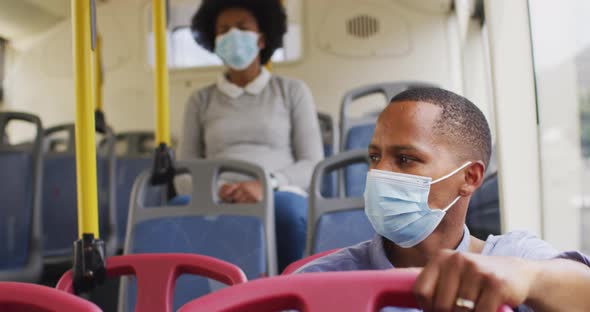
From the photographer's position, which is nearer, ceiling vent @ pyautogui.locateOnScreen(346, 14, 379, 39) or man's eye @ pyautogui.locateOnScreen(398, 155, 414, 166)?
man's eye @ pyautogui.locateOnScreen(398, 155, 414, 166)

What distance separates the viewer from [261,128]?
2119 mm

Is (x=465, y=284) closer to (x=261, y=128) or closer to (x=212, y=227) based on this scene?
(x=212, y=227)

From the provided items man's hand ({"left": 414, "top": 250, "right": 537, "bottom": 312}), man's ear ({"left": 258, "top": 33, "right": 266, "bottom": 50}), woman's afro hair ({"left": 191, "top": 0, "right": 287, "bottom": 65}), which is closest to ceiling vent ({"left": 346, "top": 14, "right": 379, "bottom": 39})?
woman's afro hair ({"left": 191, "top": 0, "right": 287, "bottom": 65})

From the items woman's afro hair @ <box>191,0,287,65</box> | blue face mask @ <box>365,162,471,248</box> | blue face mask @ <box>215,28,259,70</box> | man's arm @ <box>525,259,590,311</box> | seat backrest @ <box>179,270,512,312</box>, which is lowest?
man's arm @ <box>525,259,590,311</box>

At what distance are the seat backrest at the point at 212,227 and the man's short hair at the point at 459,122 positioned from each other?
0.76m

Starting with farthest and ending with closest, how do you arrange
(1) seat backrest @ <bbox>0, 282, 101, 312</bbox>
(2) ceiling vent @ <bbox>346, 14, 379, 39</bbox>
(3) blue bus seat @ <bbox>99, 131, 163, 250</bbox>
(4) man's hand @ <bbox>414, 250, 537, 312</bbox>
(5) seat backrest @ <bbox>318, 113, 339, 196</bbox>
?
(2) ceiling vent @ <bbox>346, 14, 379, 39</bbox>, (5) seat backrest @ <bbox>318, 113, 339, 196</bbox>, (3) blue bus seat @ <bbox>99, 131, 163, 250</bbox>, (1) seat backrest @ <bbox>0, 282, 101, 312</bbox>, (4) man's hand @ <bbox>414, 250, 537, 312</bbox>

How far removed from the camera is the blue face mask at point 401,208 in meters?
0.94

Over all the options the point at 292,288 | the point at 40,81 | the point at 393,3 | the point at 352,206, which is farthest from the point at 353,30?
the point at 292,288

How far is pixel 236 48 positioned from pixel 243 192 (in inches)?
27.2

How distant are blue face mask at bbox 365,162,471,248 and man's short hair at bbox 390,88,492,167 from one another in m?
0.04

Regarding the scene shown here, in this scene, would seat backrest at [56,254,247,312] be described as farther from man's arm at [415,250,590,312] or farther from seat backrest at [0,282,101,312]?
man's arm at [415,250,590,312]

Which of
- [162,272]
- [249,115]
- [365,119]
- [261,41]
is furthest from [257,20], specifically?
[162,272]

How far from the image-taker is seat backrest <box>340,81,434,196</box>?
83.0 inches

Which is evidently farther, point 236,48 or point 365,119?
point 365,119
